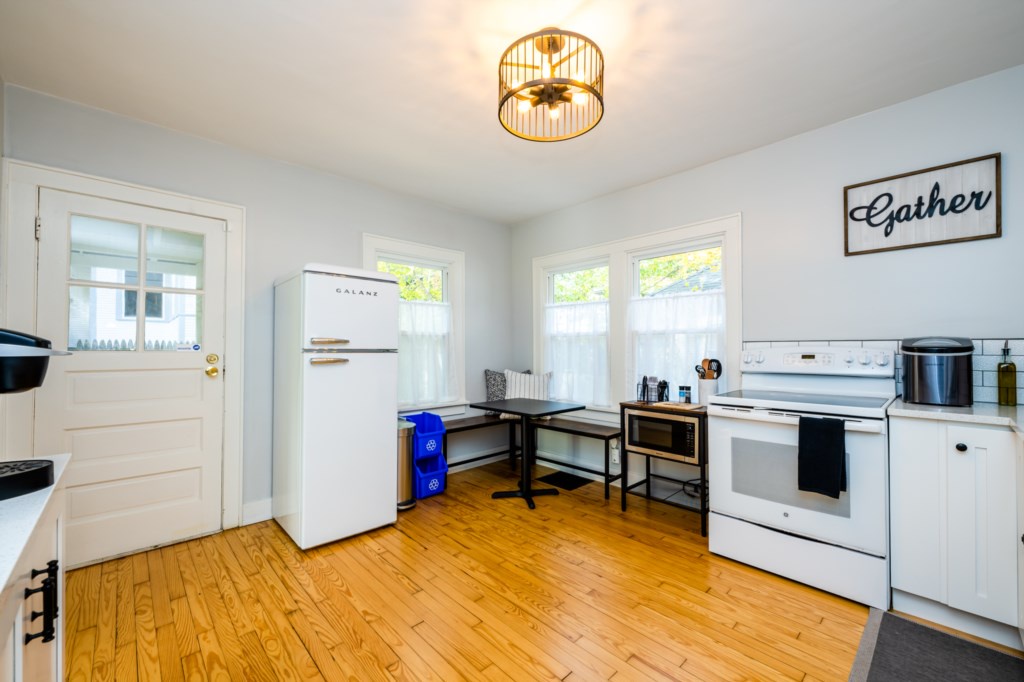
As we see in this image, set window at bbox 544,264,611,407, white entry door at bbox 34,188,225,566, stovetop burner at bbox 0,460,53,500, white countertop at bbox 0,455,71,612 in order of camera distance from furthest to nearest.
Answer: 1. window at bbox 544,264,611,407
2. white entry door at bbox 34,188,225,566
3. stovetop burner at bbox 0,460,53,500
4. white countertop at bbox 0,455,71,612

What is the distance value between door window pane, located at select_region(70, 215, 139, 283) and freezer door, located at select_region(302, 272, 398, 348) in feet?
3.74

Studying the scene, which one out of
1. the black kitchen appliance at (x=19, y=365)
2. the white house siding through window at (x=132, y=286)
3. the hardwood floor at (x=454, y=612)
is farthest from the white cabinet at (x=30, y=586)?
the white house siding through window at (x=132, y=286)

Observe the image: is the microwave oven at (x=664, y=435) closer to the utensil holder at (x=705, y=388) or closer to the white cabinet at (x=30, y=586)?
the utensil holder at (x=705, y=388)

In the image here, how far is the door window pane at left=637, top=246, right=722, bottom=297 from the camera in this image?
3504 mm

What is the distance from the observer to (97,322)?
2.64 m

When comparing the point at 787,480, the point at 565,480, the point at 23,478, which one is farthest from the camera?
the point at 565,480

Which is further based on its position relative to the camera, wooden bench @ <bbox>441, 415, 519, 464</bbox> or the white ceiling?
wooden bench @ <bbox>441, 415, 519, 464</bbox>

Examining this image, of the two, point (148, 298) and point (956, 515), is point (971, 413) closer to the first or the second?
point (956, 515)

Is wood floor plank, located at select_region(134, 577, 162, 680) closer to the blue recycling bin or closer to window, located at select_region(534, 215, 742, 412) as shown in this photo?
the blue recycling bin

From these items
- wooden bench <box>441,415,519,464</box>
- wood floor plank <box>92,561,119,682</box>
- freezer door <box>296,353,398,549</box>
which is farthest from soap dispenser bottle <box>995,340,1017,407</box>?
wood floor plank <box>92,561,119,682</box>

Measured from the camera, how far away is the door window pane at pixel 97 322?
2.58m

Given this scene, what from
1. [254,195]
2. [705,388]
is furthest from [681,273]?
[254,195]

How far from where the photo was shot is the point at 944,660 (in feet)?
5.97

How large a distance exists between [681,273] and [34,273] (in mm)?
4309
